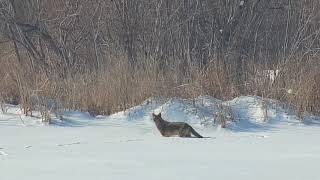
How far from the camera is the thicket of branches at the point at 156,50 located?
31.2ft

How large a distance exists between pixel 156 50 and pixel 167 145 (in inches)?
240

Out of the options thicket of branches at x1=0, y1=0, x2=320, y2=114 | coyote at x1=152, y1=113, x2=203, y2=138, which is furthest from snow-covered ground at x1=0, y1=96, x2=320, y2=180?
thicket of branches at x1=0, y1=0, x2=320, y2=114

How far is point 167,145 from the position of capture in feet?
21.6

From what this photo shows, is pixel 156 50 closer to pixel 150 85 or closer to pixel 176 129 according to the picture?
pixel 150 85

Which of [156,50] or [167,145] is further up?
[156,50]

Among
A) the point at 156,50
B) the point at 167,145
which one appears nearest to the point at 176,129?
the point at 167,145

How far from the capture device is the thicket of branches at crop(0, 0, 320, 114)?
9508 mm

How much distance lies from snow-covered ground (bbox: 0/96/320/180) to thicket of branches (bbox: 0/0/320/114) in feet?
2.03

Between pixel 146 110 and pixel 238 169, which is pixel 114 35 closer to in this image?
pixel 146 110

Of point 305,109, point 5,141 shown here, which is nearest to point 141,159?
point 5,141

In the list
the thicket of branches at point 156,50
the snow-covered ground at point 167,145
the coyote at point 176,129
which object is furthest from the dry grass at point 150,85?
the coyote at point 176,129

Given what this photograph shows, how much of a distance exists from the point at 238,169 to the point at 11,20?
9.42m

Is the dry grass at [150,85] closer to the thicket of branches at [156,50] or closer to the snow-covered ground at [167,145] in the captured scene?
the thicket of branches at [156,50]

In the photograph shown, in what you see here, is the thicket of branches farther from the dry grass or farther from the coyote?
the coyote
